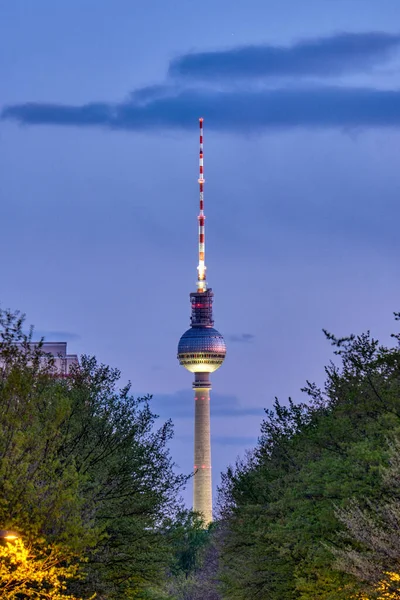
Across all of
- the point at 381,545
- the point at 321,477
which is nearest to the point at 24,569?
the point at 381,545

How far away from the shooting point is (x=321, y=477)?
177 feet

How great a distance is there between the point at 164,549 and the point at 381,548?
788 inches

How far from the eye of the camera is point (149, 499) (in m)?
60.2

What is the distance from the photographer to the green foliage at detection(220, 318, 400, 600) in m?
49.8

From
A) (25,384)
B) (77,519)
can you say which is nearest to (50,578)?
(77,519)

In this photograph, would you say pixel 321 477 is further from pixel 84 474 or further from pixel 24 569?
pixel 24 569

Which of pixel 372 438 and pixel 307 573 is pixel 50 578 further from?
pixel 307 573

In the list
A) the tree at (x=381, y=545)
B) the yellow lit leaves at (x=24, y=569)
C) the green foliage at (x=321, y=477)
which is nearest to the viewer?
the yellow lit leaves at (x=24, y=569)

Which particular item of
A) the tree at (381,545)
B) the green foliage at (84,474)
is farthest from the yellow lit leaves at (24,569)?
the tree at (381,545)

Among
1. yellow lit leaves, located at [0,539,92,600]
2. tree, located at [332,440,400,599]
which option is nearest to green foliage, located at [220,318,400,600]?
tree, located at [332,440,400,599]

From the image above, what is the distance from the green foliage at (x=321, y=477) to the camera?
4978 centimetres

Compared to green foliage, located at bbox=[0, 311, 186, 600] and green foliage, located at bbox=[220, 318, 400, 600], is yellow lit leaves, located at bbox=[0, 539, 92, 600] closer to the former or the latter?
green foliage, located at bbox=[0, 311, 186, 600]

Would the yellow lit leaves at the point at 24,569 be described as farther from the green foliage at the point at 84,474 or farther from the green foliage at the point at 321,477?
the green foliage at the point at 321,477

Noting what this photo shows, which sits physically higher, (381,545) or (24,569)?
(381,545)
